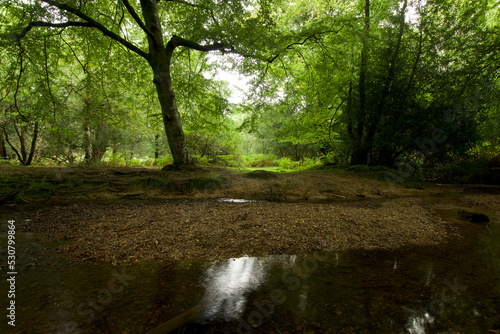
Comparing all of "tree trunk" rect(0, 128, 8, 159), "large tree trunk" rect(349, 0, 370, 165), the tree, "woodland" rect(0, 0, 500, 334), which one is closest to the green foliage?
"woodland" rect(0, 0, 500, 334)

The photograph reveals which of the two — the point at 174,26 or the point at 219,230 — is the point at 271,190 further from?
the point at 174,26

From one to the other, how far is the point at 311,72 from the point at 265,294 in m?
9.31

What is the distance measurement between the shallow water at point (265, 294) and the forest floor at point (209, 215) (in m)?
0.34

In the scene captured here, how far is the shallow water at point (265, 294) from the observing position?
170 cm

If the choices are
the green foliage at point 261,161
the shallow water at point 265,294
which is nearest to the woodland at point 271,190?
the shallow water at point 265,294

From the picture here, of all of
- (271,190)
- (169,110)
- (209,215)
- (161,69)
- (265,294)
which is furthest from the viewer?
(169,110)

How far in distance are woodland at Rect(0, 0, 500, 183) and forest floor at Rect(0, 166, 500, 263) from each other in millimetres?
1812

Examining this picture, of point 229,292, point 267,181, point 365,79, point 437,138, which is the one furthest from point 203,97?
point 437,138

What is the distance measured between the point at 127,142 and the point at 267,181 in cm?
1095

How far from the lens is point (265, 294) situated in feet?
6.93

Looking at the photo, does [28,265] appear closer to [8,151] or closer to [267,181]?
[267,181]

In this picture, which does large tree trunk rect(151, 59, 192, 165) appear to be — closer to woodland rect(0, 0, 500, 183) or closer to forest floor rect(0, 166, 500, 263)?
woodland rect(0, 0, 500, 183)

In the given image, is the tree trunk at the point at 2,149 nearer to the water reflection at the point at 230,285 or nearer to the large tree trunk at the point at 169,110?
the large tree trunk at the point at 169,110

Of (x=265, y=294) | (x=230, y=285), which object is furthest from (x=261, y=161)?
(x=265, y=294)
